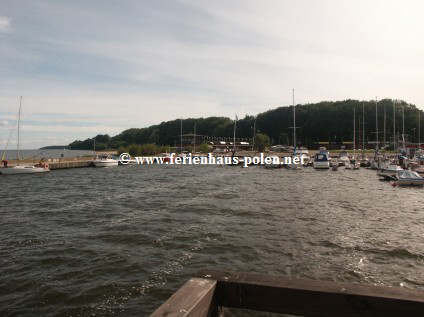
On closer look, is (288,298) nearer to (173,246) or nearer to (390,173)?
(173,246)

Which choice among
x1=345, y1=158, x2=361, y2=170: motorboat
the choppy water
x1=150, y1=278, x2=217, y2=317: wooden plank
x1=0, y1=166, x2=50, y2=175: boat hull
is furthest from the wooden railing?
x1=345, y1=158, x2=361, y2=170: motorboat

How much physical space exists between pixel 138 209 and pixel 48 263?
10.7 meters

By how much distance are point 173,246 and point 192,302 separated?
36.0 feet

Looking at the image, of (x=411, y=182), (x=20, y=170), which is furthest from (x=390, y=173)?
(x=20, y=170)

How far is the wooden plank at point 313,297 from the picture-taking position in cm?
367

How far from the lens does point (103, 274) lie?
11.4 meters

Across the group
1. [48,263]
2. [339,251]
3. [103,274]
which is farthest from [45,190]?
[339,251]

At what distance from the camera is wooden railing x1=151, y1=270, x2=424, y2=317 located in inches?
143

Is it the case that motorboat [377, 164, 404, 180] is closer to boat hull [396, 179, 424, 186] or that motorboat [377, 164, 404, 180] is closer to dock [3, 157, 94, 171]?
boat hull [396, 179, 424, 186]

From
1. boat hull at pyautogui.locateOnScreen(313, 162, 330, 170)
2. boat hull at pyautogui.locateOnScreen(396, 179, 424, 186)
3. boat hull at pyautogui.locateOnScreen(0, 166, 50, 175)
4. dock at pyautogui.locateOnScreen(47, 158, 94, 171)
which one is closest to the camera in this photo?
boat hull at pyautogui.locateOnScreen(396, 179, 424, 186)

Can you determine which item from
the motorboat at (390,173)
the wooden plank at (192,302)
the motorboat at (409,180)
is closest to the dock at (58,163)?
the motorboat at (390,173)

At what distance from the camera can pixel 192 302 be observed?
12.0ft

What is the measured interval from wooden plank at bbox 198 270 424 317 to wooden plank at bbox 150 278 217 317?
0.64 ft

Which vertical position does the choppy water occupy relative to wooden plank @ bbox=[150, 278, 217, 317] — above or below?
below
